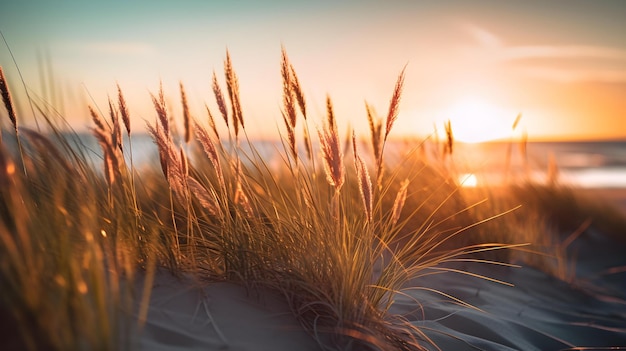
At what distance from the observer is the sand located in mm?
1942

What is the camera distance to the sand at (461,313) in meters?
1.94

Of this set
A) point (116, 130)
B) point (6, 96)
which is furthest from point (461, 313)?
point (6, 96)

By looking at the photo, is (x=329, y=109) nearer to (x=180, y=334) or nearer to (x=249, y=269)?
(x=249, y=269)

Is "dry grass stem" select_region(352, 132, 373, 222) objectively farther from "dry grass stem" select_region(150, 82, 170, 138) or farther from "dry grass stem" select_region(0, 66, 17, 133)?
"dry grass stem" select_region(0, 66, 17, 133)

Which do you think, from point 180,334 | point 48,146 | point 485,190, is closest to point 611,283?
point 485,190

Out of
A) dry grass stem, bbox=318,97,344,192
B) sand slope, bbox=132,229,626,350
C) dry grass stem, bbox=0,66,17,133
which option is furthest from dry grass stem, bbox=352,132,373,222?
dry grass stem, bbox=0,66,17,133

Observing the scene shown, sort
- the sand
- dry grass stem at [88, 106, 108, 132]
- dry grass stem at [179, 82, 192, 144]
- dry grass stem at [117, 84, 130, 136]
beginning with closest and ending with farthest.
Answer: dry grass stem at [88, 106, 108, 132] → the sand → dry grass stem at [117, 84, 130, 136] → dry grass stem at [179, 82, 192, 144]

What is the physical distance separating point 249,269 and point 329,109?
0.72m

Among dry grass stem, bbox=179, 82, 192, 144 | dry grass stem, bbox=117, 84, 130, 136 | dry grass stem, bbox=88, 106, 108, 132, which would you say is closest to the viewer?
dry grass stem, bbox=88, 106, 108, 132

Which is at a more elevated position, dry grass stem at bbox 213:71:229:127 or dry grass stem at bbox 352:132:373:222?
dry grass stem at bbox 213:71:229:127

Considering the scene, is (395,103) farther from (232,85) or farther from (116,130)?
(116,130)

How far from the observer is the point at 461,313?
2.84 meters

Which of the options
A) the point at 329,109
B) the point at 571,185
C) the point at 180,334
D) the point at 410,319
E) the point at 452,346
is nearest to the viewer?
the point at 180,334

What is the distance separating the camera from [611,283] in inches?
178
